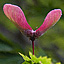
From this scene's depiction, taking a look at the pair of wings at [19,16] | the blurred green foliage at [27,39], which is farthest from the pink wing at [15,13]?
the blurred green foliage at [27,39]

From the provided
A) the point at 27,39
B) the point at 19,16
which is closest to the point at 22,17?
the point at 19,16

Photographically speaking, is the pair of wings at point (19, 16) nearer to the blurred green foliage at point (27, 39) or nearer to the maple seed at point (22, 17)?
the maple seed at point (22, 17)

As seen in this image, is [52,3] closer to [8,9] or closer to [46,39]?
[46,39]

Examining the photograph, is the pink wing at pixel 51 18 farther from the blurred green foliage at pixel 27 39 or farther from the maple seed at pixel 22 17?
the blurred green foliage at pixel 27 39

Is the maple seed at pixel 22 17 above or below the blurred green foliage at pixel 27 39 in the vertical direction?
below

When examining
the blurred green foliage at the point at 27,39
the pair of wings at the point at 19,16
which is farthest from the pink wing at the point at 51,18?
the blurred green foliage at the point at 27,39

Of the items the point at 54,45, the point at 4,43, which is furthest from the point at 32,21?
the point at 4,43

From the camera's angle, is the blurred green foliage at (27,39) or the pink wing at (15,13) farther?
the blurred green foliage at (27,39)

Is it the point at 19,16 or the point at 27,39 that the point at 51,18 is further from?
the point at 27,39
